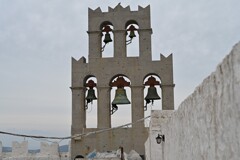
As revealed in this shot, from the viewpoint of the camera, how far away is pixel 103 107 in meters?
13.7

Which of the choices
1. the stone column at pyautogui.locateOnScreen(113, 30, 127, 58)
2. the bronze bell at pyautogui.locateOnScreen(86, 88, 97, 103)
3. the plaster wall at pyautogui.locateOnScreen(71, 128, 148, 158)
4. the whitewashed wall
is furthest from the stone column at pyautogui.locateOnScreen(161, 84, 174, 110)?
the whitewashed wall

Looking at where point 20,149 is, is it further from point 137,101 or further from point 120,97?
point 137,101

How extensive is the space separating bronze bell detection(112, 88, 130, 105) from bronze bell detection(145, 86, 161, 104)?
2.13 ft

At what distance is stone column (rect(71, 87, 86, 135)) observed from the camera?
539 inches

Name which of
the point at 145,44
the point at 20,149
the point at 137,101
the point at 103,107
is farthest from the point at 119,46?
the point at 20,149

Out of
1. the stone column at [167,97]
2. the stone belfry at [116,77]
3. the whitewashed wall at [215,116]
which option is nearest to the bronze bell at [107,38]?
the stone belfry at [116,77]

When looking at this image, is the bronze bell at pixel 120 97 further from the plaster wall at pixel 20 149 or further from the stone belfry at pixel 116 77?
the plaster wall at pixel 20 149

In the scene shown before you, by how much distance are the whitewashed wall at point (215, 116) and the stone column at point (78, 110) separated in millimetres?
9220

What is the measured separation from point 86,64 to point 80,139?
2.37m

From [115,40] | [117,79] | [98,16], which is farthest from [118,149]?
[98,16]

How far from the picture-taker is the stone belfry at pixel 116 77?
1356 centimetres

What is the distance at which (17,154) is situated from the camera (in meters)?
14.9

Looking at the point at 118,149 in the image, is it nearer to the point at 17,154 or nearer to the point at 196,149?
the point at 17,154

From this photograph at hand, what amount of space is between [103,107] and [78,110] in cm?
80
